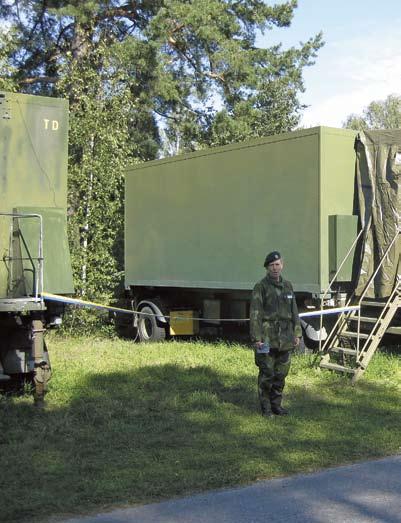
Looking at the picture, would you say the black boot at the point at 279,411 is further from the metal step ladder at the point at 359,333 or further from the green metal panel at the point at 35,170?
the green metal panel at the point at 35,170

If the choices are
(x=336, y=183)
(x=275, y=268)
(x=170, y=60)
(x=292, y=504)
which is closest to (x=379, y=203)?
→ (x=336, y=183)

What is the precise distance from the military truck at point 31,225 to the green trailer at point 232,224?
14.4 ft

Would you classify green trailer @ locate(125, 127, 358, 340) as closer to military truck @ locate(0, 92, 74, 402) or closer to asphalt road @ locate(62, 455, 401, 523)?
military truck @ locate(0, 92, 74, 402)

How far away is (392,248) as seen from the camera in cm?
1102

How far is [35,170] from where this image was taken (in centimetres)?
870

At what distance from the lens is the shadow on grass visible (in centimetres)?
545

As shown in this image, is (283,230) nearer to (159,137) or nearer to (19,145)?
(19,145)

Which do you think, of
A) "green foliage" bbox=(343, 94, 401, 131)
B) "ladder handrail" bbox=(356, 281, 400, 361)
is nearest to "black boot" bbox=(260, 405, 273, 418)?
"ladder handrail" bbox=(356, 281, 400, 361)

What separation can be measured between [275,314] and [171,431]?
1.74 metres

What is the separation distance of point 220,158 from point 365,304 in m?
4.03

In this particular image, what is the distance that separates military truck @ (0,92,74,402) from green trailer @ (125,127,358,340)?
14.4 feet

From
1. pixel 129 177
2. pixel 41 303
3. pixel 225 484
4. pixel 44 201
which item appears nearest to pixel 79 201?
pixel 129 177

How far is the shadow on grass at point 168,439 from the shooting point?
5453mm

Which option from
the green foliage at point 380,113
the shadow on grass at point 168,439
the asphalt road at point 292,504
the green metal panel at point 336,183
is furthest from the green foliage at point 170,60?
the green foliage at point 380,113
